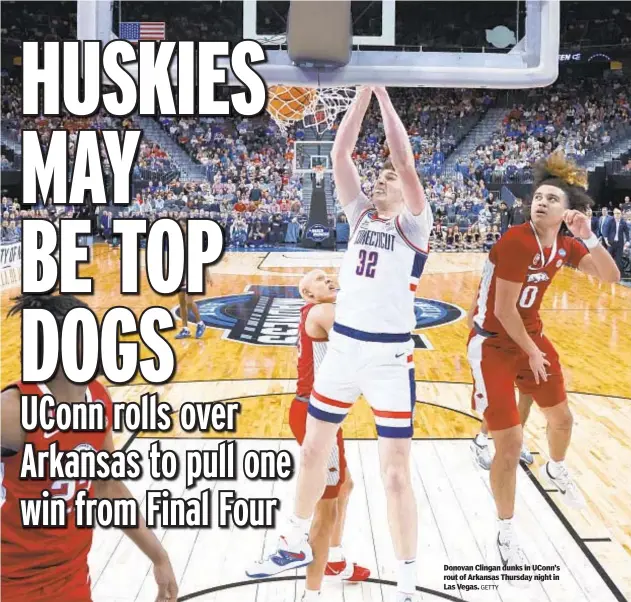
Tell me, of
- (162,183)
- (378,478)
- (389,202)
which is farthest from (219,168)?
(389,202)

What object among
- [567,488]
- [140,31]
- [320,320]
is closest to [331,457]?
[320,320]

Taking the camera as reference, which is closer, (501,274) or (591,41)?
(501,274)

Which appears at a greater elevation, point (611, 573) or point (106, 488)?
point (106, 488)

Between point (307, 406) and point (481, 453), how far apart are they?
7.21ft

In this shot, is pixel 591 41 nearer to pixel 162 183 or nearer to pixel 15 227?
pixel 162 183

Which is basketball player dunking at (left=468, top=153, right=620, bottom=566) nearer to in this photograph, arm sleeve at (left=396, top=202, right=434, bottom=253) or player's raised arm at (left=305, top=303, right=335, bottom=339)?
arm sleeve at (left=396, top=202, right=434, bottom=253)

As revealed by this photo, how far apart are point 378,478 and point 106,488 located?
2.67 m

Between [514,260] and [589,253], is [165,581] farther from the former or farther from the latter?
[589,253]

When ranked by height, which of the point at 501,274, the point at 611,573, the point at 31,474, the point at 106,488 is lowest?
the point at 611,573

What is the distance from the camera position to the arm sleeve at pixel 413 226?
10.7 ft

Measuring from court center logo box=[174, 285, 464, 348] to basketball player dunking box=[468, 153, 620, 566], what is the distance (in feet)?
16.5

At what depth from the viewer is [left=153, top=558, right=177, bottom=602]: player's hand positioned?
8.43ft

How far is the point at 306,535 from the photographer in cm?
337

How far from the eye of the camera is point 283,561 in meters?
3.33
